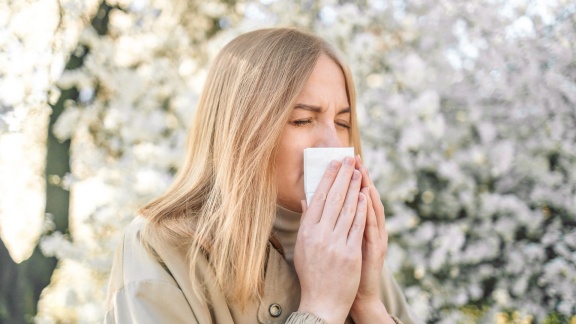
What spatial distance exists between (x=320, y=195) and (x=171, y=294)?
510 mm

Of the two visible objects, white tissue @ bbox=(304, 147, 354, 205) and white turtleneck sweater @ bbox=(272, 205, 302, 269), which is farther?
white turtleneck sweater @ bbox=(272, 205, 302, 269)

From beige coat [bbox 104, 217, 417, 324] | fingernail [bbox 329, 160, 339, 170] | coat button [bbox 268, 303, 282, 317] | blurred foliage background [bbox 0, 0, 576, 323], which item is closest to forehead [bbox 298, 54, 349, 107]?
fingernail [bbox 329, 160, 339, 170]

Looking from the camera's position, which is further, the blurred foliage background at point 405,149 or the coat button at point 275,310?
the blurred foliage background at point 405,149

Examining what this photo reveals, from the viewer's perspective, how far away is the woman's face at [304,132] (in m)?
1.86

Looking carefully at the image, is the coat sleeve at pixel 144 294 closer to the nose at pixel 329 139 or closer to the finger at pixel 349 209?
the finger at pixel 349 209

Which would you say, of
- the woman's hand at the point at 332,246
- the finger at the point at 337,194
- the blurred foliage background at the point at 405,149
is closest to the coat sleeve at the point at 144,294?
the woman's hand at the point at 332,246

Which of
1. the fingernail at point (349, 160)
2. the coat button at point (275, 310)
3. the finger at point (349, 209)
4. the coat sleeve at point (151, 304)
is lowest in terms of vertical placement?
the coat button at point (275, 310)

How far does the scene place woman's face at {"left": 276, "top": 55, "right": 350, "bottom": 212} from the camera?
186cm

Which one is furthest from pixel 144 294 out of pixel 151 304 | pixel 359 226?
pixel 359 226

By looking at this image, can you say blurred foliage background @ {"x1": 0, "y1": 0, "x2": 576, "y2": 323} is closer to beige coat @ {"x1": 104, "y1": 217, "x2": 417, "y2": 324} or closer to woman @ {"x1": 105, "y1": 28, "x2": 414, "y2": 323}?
woman @ {"x1": 105, "y1": 28, "x2": 414, "y2": 323}

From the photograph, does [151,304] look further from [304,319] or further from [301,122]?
[301,122]

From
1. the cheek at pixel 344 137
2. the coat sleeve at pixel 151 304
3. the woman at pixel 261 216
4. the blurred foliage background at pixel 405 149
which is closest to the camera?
the coat sleeve at pixel 151 304

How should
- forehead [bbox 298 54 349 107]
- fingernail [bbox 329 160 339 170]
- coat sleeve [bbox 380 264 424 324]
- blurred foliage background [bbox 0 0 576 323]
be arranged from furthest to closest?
blurred foliage background [bbox 0 0 576 323], coat sleeve [bbox 380 264 424 324], forehead [bbox 298 54 349 107], fingernail [bbox 329 160 339 170]

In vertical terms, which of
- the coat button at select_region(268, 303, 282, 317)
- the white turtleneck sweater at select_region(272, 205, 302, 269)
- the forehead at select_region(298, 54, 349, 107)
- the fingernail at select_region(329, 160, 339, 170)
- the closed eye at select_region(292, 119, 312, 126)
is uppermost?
the forehead at select_region(298, 54, 349, 107)
